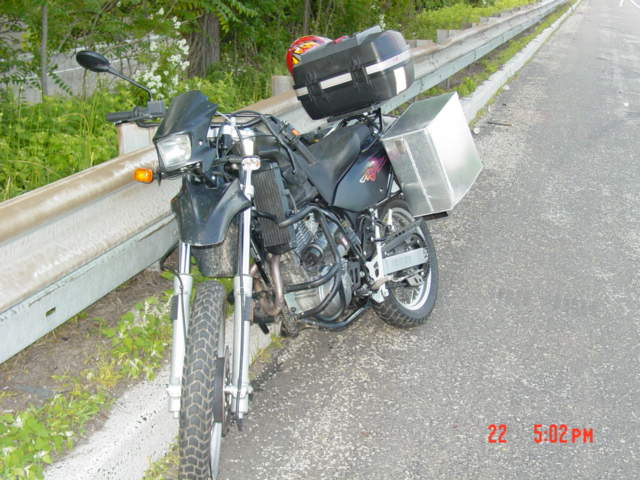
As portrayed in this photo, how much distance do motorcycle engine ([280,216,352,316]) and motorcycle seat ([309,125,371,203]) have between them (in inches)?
7.4

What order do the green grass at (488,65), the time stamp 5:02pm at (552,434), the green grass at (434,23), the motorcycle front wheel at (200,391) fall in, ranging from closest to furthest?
the motorcycle front wheel at (200,391), the time stamp 5:02pm at (552,434), the green grass at (488,65), the green grass at (434,23)

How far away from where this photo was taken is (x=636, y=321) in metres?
4.57

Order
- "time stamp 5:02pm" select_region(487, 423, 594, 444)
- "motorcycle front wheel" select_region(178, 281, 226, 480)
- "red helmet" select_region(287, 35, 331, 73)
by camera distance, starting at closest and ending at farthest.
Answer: "motorcycle front wheel" select_region(178, 281, 226, 480) < "time stamp 5:02pm" select_region(487, 423, 594, 444) < "red helmet" select_region(287, 35, 331, 73)

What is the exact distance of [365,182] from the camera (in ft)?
13.3

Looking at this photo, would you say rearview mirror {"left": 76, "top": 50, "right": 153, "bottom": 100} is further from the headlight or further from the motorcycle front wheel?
the motorcycle front wheel

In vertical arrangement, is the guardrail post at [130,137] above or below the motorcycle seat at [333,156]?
above

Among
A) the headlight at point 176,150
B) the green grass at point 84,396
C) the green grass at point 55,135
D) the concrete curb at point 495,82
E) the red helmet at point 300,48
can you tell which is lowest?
the concrete curb at point 495,82

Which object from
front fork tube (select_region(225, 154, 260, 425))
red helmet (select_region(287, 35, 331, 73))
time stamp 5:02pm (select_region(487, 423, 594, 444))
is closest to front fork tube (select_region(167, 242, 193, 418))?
front fork tube (select_region(225, 154, 260, 425))

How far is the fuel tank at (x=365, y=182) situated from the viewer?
3898 millimetres

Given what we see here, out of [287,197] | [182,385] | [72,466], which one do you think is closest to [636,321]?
[287,197]

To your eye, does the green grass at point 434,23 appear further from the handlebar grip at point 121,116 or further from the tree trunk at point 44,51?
the handlebar grip at point 121,116

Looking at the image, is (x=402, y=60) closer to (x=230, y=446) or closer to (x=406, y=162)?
(x=406, y=162)

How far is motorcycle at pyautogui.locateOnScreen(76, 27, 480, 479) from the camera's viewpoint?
280cm
